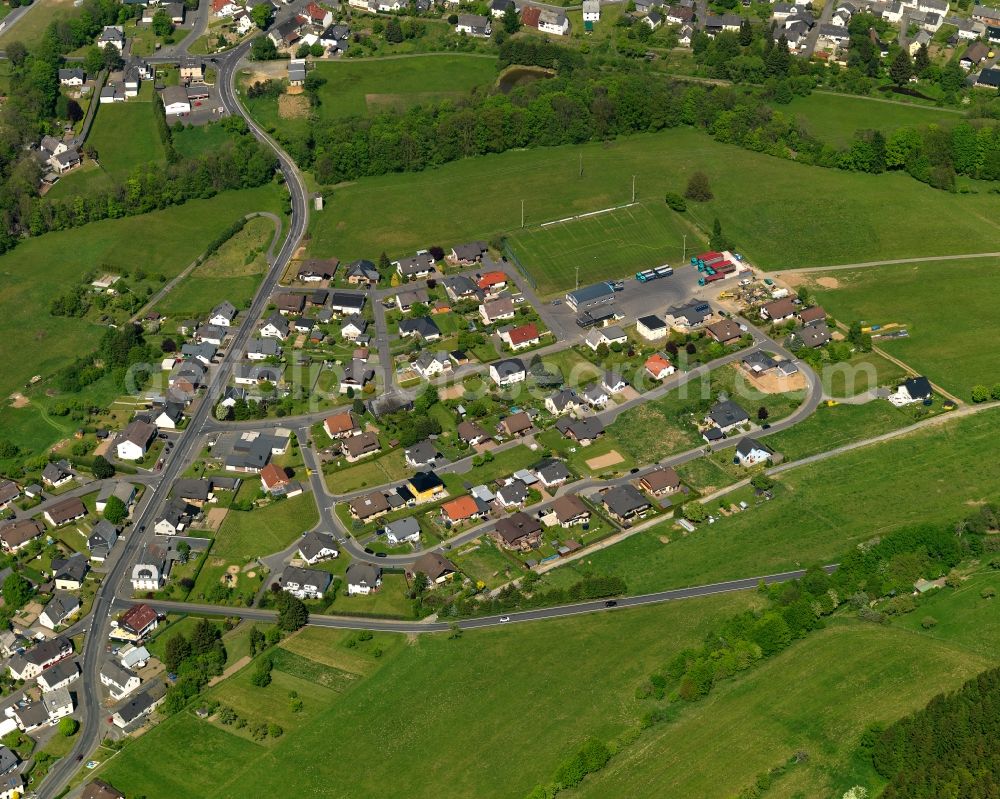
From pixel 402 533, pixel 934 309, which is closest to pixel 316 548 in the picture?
pixel 402 533

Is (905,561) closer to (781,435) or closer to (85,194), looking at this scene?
(781,435)

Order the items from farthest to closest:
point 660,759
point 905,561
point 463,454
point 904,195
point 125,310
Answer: point 904,195, point 125,310, point 463,454, point 905,561, point 660,759

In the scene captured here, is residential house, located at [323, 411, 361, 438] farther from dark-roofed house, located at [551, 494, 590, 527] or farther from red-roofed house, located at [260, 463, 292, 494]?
dark-roofed house, located at [551, 494, 590, 527]

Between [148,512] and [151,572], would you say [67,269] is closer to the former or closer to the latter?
[148,512]

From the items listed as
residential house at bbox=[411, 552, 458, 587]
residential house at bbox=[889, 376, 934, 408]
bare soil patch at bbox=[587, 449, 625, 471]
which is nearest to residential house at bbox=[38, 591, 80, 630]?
residential house at bbox=[411, 552, 458, 587]

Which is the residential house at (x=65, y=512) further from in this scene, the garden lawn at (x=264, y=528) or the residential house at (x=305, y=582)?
the residential house at (x=305, y=582)

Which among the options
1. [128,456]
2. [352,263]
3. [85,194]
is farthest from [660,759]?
[85,194]

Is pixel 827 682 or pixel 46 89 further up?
pixel 46 89

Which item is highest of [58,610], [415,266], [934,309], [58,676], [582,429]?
[415,266]
